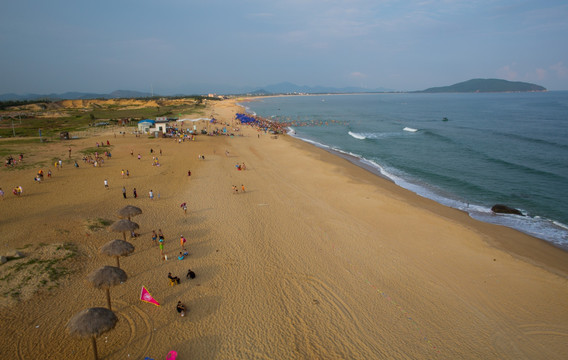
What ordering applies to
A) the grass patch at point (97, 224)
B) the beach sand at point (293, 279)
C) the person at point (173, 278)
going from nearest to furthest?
1. the beach sand at point (293, 279)
2. the person at point (173, 278)
3. the grass patch at point (97, 224)

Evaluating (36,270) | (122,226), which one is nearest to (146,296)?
(122,226)

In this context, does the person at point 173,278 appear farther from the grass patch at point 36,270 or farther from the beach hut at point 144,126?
the beach hut at point 144,126

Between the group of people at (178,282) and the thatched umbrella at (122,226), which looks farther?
the thatched umbrella at (122,226)

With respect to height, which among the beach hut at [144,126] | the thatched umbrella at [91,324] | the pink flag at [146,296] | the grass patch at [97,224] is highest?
the beach hut at [144,126]

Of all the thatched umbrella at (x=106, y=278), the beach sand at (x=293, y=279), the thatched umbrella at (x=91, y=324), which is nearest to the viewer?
the thatched umbrella at (x=91, y=324)

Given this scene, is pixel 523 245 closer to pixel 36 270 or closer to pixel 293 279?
pixel 293 279

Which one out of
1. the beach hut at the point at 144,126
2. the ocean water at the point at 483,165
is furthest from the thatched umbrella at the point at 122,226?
the beach hut at the point at 144,126
